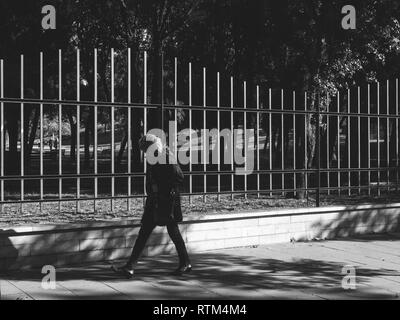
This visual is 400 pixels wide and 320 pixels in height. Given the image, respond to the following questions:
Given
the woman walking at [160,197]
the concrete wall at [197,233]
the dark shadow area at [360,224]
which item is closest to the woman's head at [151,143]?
the woman walking at [160,197]

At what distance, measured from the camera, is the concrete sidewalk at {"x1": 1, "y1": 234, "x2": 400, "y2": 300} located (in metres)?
6.59

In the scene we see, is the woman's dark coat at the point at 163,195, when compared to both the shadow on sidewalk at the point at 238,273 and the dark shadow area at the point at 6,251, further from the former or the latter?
the dark shadow area at the point at 6,251

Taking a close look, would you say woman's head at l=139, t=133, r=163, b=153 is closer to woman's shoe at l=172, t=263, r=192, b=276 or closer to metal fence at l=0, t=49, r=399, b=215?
metal fence at l=0, t=49, r=399, b=215

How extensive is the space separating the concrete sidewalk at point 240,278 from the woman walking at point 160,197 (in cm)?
38

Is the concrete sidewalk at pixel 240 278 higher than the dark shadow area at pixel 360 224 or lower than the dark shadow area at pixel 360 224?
lower

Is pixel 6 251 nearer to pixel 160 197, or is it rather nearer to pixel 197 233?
pixel 160 197

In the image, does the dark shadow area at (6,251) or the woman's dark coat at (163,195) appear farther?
the dark shadow area at (6,251)

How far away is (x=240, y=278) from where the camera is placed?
740 centimetres

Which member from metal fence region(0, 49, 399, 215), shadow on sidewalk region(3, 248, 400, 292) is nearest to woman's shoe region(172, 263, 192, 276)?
shadow on sidewalk region(3, 248, 400, 292)

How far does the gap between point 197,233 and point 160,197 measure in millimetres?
1961

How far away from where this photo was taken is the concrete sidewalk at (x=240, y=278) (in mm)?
6590

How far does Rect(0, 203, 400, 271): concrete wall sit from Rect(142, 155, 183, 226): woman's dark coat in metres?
1.18

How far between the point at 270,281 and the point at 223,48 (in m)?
16.0
